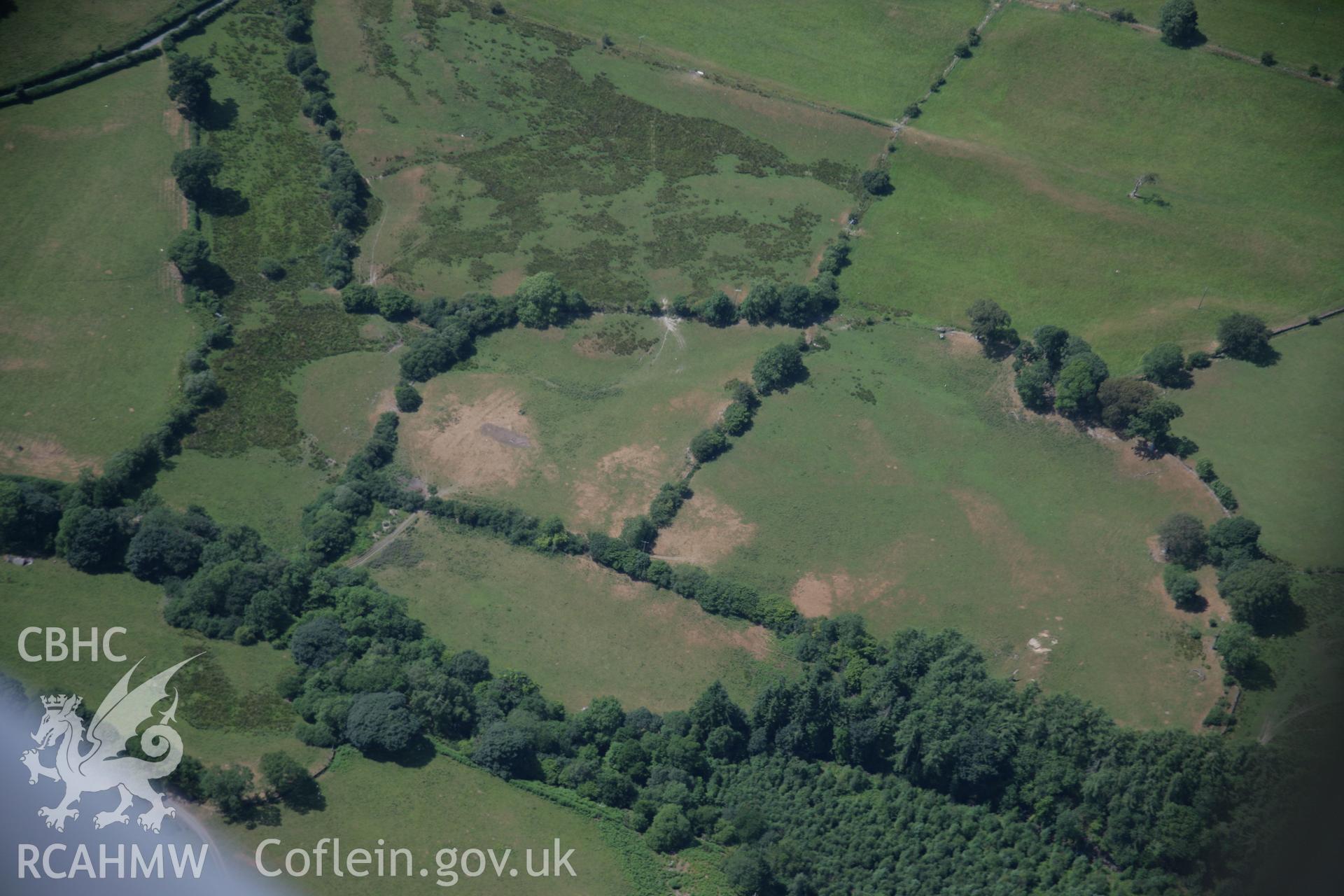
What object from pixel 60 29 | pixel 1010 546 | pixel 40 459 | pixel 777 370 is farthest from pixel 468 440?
pixel 60 29

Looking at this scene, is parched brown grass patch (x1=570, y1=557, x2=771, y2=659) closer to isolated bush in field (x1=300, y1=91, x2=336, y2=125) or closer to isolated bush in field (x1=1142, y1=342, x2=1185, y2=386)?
isolated bush in field (x1=1142, y1=342, x2=1185, y2=386)

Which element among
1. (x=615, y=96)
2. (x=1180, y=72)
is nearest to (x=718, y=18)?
(x=615, y=96)

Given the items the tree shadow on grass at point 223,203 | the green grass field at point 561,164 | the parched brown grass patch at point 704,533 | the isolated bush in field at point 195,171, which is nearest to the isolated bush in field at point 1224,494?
the parched brown grass patch at point 704,533

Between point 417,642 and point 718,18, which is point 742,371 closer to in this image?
point 417,642

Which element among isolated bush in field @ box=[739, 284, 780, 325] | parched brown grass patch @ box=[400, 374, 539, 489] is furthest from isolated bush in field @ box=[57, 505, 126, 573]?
isolated bush in field @ box=[739, 284, 780, 325]

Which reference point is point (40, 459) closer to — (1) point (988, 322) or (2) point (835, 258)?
(2) point (835, 258)
